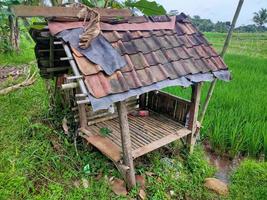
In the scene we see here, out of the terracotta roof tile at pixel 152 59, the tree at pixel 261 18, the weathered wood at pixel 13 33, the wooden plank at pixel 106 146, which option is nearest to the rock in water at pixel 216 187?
the wooden plank at pixel 106 146

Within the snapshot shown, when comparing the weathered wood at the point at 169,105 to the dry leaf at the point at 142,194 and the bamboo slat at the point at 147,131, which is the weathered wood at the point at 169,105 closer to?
the bamboo slat at the point at 147,131

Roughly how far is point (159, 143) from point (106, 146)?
755 mm

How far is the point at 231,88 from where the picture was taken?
7234mm

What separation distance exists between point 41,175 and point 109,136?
3.52ft

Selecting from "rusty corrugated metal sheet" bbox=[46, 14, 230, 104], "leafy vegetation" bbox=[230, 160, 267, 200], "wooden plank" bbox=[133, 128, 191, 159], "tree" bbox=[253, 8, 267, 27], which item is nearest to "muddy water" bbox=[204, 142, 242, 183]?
"leafy vegetation" bbox=[230, 160, 267, 200]

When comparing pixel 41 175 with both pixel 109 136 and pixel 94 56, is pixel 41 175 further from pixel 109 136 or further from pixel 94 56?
pixel 94 56

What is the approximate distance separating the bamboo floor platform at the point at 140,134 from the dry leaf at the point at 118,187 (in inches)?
13.9

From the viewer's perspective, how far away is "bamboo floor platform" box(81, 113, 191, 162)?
129 inches

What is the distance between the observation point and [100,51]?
7.68ft

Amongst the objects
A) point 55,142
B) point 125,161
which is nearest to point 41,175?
point 55,142

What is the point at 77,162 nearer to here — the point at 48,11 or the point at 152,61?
the point at 152,61

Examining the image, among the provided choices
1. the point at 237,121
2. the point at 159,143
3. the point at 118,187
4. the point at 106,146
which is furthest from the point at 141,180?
the point at 237,121

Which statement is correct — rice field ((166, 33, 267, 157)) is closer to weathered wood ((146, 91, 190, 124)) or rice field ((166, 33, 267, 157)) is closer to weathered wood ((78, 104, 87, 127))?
weathered wood ((146, 91, 190, 124))

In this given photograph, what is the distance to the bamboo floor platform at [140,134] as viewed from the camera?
329 centimetres
